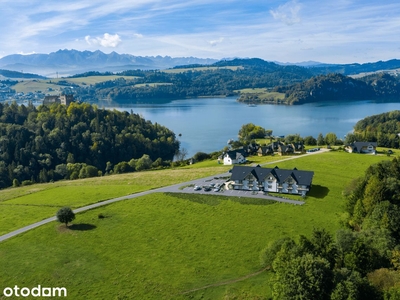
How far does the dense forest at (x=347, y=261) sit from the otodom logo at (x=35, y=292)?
1499 cm

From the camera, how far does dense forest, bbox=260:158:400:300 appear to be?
2075 cm

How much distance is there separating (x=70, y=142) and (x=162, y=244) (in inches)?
2763

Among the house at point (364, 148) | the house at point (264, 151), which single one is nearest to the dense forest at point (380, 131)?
the house at point (364, 148)

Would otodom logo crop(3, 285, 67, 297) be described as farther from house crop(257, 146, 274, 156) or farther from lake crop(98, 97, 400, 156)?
lake crop(98, 97, 400, 156)

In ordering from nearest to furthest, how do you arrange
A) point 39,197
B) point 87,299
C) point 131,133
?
point 87,299 → point 39,197 → point 131,133

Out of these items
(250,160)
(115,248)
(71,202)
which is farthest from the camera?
(250,160)

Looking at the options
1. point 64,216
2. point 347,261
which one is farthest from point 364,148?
point 64,216

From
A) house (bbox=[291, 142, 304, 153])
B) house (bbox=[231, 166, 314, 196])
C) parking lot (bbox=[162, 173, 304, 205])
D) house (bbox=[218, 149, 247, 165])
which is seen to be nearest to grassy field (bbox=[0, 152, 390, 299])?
parking lot (bbox=[162, 173, 304, 205])

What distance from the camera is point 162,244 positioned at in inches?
1266

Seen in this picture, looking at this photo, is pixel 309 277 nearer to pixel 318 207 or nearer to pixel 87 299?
pixel 87 299

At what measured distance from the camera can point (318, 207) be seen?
3984 cm

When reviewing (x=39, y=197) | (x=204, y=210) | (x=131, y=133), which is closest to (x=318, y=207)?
(x=204, y=210)

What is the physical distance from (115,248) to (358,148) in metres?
52.3

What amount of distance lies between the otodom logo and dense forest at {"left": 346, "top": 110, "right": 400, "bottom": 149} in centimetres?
6958
